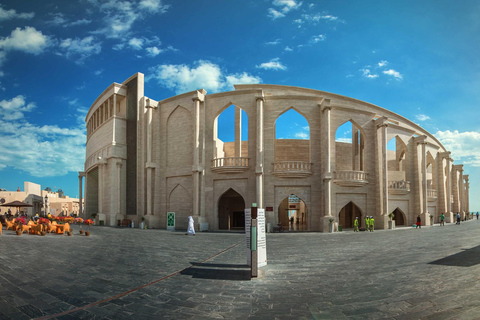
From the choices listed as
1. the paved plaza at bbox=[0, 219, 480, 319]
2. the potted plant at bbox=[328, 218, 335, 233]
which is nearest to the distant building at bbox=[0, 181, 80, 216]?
the potted plant at bbox=[328, 218, 335, 233]

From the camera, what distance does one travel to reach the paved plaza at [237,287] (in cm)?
546

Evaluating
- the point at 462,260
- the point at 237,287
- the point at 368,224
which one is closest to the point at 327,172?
the point at 368,224

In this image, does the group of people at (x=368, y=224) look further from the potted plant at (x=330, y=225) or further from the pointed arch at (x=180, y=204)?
the pointed arch at (x=180, y=204)

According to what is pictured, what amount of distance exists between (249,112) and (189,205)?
33.4ft

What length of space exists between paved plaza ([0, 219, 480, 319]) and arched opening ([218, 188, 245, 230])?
2191 cm

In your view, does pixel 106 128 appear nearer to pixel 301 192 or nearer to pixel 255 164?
pixel 255 164

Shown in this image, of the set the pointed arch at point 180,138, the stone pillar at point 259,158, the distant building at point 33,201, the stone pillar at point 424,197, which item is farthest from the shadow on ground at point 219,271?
the distant building at point 33,201

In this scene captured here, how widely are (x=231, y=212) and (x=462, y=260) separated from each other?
2697 cm

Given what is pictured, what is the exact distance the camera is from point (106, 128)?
36.3 metres

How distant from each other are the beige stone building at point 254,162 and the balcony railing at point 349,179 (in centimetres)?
9

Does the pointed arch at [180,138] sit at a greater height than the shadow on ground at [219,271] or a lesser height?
greater

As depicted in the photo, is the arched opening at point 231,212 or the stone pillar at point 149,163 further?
the arched opening at point 231,212

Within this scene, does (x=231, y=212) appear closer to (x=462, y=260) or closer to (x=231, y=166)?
(x=231, y=166)

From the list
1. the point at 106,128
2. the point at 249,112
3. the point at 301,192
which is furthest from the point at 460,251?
the point at 106,128
